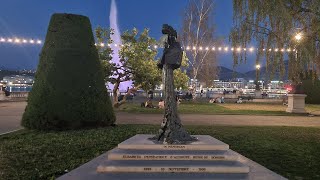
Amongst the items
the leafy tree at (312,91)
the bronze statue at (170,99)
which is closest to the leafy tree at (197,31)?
the leafy tree at (312,91)

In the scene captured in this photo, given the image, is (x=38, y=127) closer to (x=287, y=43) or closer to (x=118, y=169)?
(x=118, y=169)

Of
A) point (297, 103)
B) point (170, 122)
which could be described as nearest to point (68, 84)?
point (170, 122)

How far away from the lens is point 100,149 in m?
11.4

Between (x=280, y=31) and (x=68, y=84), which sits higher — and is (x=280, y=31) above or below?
above

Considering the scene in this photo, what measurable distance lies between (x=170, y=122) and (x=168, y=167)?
1.47 metres

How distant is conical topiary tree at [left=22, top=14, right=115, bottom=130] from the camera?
1427 cm

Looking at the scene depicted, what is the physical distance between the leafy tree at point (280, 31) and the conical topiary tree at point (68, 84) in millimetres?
5932

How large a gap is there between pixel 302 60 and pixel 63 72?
931cm

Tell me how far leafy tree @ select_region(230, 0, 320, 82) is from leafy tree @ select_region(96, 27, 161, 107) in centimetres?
1200

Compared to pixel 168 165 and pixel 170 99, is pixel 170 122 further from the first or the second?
pixel 168 165

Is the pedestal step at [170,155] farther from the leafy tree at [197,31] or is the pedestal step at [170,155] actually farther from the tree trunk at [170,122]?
the leafy tree at [197,31]

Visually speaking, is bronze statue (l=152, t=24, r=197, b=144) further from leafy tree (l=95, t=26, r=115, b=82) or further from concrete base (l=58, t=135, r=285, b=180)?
leafy tree (l=95, t=26, r=115, b=82)

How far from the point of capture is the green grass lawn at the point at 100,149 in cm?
891

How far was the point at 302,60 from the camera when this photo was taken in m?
14.0
